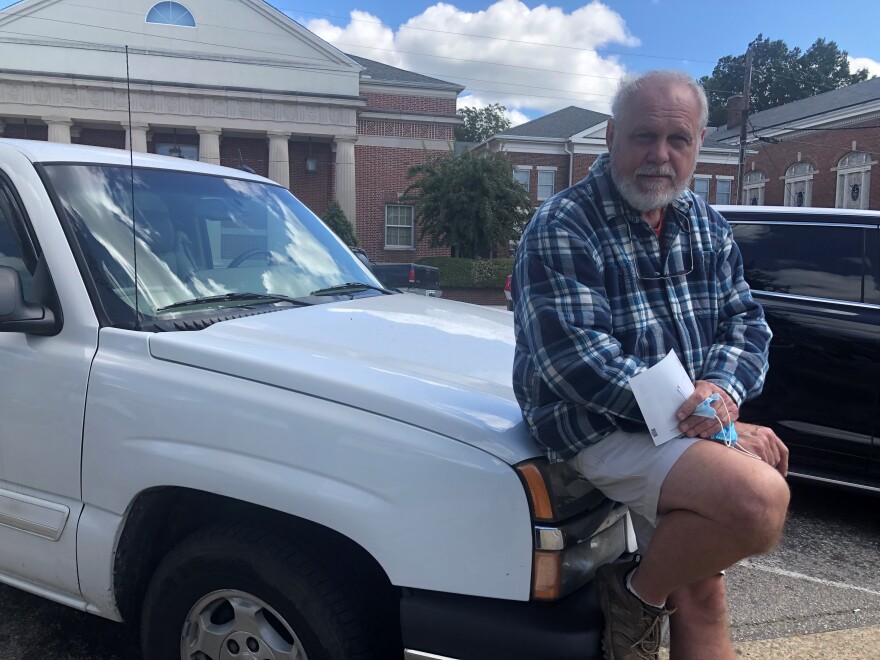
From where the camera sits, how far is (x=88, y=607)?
2252mm

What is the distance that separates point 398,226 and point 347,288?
87.0 feet

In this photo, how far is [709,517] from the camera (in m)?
1.73

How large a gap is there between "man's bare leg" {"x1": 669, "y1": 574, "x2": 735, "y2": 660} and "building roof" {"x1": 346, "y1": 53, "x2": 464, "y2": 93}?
94.7 feet

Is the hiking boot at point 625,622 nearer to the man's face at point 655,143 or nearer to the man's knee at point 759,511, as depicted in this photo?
the man's knee at point 759,511

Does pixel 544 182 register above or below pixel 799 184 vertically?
below

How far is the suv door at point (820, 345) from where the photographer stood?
12.9ft

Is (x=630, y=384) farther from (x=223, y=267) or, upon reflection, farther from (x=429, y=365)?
(x=223, y=267)

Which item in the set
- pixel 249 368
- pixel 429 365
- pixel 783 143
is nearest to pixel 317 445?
pixel 249 368

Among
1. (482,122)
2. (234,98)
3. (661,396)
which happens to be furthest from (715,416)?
(482,122)

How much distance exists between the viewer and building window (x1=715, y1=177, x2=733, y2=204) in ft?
122

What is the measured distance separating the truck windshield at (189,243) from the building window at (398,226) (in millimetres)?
26003

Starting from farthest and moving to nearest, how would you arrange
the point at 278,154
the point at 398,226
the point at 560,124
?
the point at 560,124, the point at 398,226, the point at 278,154

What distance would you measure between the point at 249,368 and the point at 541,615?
1.01 m

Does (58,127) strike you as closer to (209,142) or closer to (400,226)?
(209,142)
